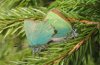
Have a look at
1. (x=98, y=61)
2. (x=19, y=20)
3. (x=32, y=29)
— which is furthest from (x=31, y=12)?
(x=98, y=61)

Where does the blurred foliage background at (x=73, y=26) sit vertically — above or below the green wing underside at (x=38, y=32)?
below

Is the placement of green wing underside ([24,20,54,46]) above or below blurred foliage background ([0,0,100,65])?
above

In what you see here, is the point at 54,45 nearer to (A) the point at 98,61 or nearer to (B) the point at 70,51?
(B) the point at 70,51

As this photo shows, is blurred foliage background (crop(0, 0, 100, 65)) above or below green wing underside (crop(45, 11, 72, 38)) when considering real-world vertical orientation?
below

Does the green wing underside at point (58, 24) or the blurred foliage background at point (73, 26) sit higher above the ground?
the green wing underside at point (58, 24)
